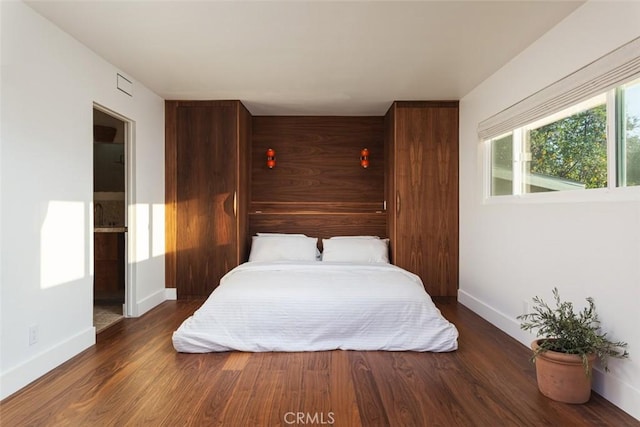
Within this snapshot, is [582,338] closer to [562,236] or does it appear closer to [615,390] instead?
[615,390]

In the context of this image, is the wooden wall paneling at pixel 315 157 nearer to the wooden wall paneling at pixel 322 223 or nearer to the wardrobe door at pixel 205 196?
the wooden wall paneling at pixel 322 223

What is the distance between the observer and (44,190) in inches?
98.9

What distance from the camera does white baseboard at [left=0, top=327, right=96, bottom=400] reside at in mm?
2170

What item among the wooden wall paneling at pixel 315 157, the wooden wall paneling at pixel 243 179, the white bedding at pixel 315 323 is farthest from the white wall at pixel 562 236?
the wooden wall paneling at pixel 243 179

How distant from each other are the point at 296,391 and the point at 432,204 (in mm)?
2915

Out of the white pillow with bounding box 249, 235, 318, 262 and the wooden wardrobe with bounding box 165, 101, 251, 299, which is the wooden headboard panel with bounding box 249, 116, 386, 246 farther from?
the wooden wardrobe with bounding box 165, 101, 251, 299

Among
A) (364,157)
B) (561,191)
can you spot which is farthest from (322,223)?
(561,191)

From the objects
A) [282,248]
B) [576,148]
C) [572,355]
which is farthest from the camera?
[282,248]

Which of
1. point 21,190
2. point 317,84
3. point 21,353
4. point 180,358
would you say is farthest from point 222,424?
point 317,84

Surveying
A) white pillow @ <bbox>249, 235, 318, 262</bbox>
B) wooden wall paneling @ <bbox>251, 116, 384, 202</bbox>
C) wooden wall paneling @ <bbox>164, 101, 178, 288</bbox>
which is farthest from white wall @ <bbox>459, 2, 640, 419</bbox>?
wooden wall paneling @ <bbox>164, 101, 178, 288</bbox>

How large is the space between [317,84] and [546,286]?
2.63 metres

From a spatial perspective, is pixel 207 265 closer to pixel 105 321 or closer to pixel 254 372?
pixel 105 321

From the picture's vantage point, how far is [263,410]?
2.01 meters

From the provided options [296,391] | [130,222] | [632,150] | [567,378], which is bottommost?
[296,391]
